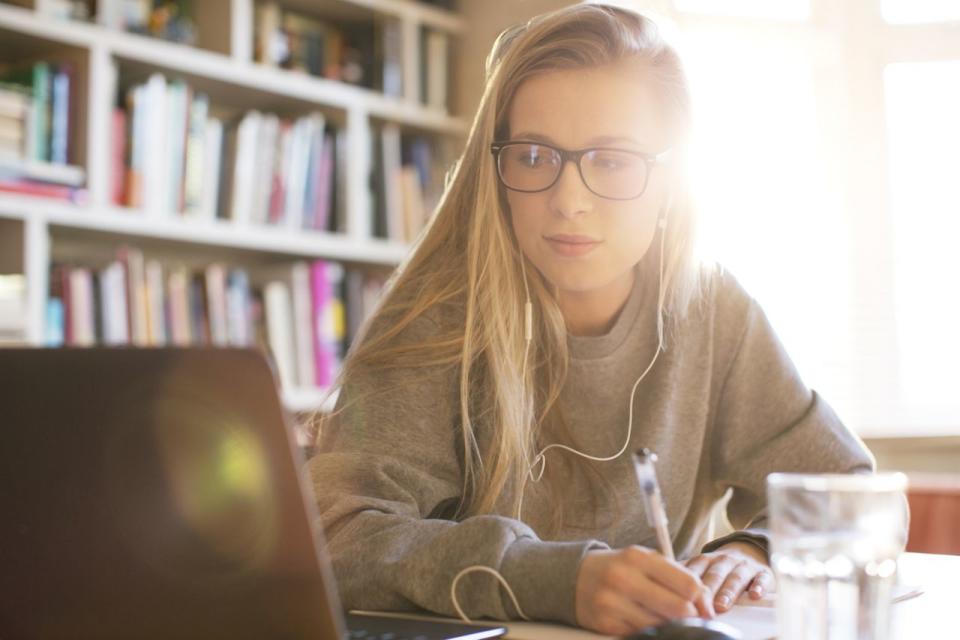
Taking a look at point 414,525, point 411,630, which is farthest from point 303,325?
point 411,630

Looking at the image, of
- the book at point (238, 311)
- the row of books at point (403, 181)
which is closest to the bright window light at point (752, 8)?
the row of books at point (403, 181)

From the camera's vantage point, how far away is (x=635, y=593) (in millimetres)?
803

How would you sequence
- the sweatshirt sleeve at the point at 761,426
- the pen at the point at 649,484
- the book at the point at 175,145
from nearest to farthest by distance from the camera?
the pen at the point at 649,484 < the sweatshirt sleeve at the point at 761,426 < the book at the point at 175,145

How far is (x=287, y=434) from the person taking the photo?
22.7 inches

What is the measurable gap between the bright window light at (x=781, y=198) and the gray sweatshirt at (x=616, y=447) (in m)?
1.35

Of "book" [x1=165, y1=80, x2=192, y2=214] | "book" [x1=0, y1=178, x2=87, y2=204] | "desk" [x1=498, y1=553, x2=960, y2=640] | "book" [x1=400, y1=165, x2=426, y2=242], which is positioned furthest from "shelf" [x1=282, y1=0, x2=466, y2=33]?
"desk" [x1=498, y1=553, x2=960, y2=640]

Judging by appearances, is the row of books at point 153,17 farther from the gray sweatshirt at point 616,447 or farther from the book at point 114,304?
the gray sweatshirt at point 616,447

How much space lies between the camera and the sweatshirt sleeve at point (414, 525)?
88 cm

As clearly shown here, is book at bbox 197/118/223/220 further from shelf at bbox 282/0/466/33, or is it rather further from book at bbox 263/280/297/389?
shelf at bbox 282/0/466/33

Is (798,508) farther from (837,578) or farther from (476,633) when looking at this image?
(476,633)

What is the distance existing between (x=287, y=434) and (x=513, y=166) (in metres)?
0.80

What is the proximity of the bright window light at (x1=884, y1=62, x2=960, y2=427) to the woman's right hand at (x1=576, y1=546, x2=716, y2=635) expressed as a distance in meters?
2.12

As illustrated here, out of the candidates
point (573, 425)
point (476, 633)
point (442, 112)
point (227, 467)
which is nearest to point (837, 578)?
point (476, 633)

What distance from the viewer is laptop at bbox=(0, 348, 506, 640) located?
587mm
